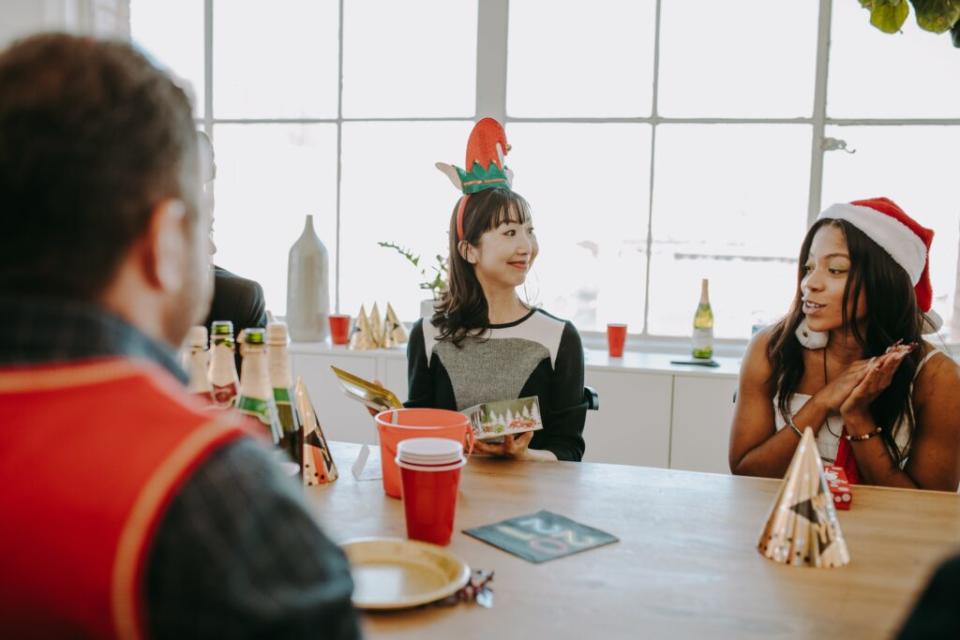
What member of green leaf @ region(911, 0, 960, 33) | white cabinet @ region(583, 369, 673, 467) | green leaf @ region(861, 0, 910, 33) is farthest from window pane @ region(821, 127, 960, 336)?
green leaf @ region(911, 0, 960, 33)

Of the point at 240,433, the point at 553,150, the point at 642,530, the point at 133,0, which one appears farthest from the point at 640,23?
the point at 240,433

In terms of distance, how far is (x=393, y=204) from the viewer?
3568 mm

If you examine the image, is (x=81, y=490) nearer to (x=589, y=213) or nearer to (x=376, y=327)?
(x=376, y=327)

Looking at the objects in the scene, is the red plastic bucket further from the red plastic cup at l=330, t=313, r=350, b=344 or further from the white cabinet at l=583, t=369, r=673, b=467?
the red plastic cup at l=330, t=313, r=350, b=344

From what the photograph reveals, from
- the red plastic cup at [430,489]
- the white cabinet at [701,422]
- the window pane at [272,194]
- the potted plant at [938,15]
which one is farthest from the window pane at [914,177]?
the red plastic cup at [430,489]

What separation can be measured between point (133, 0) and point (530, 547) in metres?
3.66

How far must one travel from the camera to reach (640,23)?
10.7 feet

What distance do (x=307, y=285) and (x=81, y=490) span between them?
116 inches

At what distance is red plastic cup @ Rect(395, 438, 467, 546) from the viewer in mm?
1110

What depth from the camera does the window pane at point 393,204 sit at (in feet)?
11.6

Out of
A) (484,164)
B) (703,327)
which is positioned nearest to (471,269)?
(484,164)

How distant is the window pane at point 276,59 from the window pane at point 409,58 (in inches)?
3.6

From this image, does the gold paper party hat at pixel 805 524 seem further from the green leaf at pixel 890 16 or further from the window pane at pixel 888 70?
the window pane at pixel 888 70

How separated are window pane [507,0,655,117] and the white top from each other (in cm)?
174
